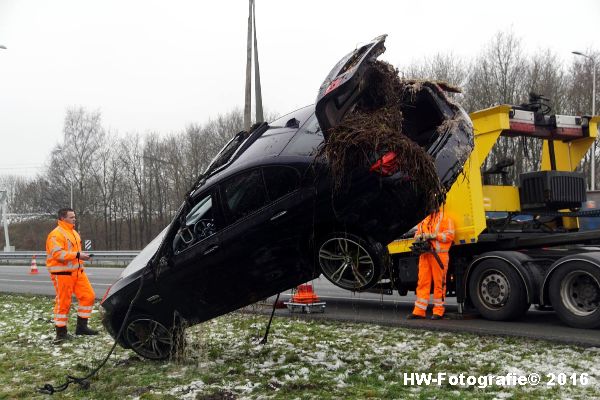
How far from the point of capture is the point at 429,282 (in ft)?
26.9

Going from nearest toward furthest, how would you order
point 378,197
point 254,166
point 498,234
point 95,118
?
point 378,197 < point 254,166 < point 498,234 < point 95,118

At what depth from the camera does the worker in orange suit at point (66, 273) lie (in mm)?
7578

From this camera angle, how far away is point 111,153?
51.0 meters

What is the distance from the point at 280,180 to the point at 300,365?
1.87 m

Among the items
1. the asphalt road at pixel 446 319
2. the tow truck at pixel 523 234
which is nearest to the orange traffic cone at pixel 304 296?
the asphalt road at pixel 446 319

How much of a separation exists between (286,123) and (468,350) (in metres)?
2.95

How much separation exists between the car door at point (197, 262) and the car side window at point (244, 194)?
15 cm

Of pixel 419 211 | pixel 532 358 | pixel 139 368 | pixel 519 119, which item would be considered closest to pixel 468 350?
pixel 532 358

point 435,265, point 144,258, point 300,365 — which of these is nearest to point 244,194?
point 144,258

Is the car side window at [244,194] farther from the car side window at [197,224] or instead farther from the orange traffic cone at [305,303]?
the orange traffic cone at [305,303]

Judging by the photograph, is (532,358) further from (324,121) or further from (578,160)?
(578,160)

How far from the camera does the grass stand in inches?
184

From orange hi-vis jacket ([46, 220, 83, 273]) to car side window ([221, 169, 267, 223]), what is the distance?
3.44 meters

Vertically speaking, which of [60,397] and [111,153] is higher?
[111,153]
